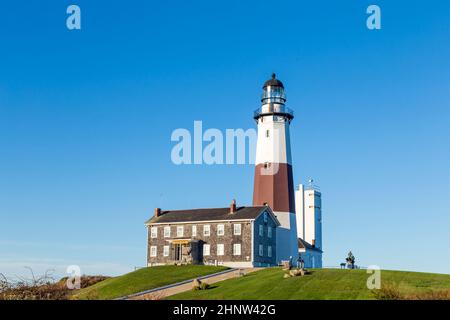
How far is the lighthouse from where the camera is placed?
214 ft

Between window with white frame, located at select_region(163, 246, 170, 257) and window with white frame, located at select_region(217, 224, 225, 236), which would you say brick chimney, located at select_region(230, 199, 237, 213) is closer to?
window with white frame, located at select_region(217, 224, 225, 236)

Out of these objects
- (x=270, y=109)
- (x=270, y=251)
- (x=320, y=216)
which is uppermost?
(x=270, y=109)

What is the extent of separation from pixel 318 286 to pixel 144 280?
61.7ft

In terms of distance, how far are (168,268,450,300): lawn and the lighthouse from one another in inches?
800

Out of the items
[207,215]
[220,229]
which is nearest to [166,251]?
[207,215]

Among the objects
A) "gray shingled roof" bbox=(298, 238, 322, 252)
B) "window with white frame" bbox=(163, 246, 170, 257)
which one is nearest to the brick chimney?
"window with white frame" bbox=(163, 246, 170, 257)

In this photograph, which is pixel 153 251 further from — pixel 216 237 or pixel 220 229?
pixel 220 229

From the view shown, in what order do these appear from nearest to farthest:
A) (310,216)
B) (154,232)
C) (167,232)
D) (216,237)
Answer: (216,237)
(167,232)
(154,232)
(310,216)

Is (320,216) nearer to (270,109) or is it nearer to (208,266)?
(270,109)

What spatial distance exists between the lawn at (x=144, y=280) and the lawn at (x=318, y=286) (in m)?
6.98

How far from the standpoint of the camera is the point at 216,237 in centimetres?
6372

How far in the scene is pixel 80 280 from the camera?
55.5 metres
